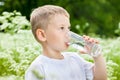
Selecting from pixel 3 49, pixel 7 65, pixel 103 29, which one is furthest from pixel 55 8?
pixel 103 29

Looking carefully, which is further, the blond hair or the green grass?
the green grass

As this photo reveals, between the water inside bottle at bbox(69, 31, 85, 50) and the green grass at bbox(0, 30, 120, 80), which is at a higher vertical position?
the water inside bottle at bbox(69, 31, 85, 50)

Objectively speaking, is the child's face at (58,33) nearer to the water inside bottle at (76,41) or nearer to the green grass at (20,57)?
the water inside bottle at (76,41)

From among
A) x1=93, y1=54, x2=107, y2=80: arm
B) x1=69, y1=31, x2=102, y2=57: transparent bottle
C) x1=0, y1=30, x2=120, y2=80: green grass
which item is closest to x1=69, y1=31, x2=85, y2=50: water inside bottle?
x1=69, y1=31, x2=102, y2=57: transparent bottle

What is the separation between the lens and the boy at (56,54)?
4035 mm

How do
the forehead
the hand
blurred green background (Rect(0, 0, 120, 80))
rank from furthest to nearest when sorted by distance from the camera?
blurred green background (Rect(0, 0, 120, 80)) → the forehead → the hand

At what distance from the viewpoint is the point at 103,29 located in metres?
30.6

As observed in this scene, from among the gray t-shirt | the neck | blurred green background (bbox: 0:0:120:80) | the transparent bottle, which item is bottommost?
blurred green background (bbox: 0:0:120:80)

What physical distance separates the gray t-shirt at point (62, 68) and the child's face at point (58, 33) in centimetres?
10

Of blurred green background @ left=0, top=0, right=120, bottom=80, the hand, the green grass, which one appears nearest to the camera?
the hand

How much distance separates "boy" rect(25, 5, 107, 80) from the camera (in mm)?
4035

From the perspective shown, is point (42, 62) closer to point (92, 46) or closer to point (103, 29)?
point (92, 46)

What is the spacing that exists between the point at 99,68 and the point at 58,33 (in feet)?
1.18

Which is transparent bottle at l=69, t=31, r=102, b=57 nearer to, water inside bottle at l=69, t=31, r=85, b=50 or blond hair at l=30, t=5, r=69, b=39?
water inside bottle at l=69, t=31, r=85, b=50
